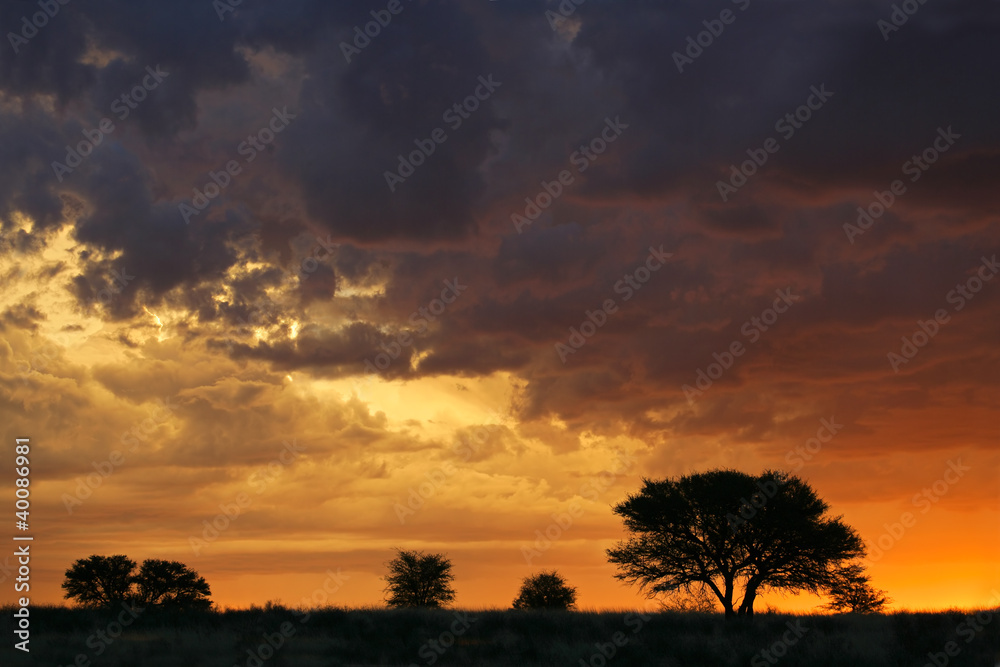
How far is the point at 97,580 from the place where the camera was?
6650 cm

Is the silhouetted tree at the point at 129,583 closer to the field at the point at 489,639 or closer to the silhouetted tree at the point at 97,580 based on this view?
the silhouetted tree at the point at 97,580

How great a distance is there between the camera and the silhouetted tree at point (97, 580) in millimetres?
66125

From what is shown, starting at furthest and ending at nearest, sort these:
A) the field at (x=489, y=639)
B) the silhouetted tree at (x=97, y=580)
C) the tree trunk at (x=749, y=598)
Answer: the silhouetted tree at (x=97, y=580)
the tree trunk at (x=749, y=598)
the field at (x=489, y=639)

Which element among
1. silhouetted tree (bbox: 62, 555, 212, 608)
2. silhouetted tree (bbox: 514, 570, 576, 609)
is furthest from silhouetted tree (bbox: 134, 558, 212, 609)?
silhouetted tree (bbox: 514, 570, 576, 609)

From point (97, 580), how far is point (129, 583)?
2.24 meters

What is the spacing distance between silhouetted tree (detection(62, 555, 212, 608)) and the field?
31912mm

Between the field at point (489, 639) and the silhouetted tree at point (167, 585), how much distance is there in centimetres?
3201

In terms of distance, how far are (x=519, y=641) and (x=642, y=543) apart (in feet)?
74.2

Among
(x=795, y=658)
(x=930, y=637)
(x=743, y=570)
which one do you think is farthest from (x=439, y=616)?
(x=743, y=570)

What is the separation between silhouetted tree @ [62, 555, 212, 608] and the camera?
66.2m

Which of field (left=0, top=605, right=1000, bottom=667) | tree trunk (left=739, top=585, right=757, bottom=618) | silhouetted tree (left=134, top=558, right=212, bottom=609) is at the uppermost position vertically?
silhouetted tree (left=134, top=558, right=212, bottom=609)

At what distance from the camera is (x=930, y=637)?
1234 inches

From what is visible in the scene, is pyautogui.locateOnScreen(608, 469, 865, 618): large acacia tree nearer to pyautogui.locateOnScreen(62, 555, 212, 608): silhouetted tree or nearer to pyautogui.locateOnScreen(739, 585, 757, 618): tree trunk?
pyautogui.locateOnScreen(739, 585, 757, 618): tree trunk

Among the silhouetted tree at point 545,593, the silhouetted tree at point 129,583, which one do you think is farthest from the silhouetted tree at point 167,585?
the silhouetted tree at point 545,593
